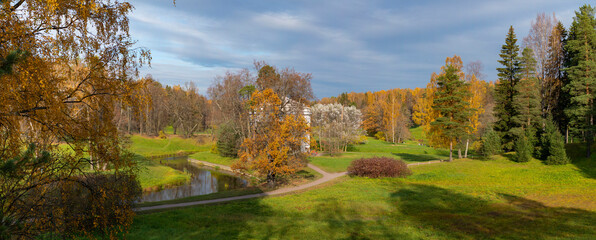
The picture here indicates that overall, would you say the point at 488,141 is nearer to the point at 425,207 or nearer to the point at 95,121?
the point at 425,207

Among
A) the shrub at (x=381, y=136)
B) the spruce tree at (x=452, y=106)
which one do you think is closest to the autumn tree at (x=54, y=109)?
the spruce tree at (x=452, y=106)

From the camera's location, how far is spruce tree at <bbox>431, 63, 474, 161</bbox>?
31.1m

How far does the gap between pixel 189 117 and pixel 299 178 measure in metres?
50.9

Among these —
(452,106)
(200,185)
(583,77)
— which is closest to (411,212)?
(452,106)

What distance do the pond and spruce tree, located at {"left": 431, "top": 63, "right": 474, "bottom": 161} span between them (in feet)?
68.7

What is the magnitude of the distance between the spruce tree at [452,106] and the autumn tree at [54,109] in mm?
30429

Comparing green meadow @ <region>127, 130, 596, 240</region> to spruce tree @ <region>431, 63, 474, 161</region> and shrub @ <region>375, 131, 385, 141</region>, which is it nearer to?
spruce tree @ <region>431, 63, 474, 161</region>

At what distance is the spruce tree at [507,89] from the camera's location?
3506 cm

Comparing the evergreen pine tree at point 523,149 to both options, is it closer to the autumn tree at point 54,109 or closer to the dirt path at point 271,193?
the dirt path at point 271,193

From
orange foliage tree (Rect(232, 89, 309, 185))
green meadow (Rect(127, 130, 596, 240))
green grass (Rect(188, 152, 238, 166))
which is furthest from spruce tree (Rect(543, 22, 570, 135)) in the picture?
green grass (Rect(188, 152, 238, 166))

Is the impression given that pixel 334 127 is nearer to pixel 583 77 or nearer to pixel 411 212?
pixel 583 77

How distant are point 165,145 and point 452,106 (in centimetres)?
5067

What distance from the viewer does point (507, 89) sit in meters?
35.6

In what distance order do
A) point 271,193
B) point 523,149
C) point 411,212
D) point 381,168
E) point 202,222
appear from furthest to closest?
point 523,149, point 381,168, point 271,193, point 411,212, point 202,222
